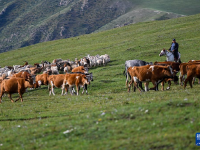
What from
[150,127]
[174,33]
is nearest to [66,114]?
[150,127]

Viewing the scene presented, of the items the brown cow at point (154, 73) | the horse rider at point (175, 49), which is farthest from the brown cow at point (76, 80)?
the horse rider at point (175, 49)

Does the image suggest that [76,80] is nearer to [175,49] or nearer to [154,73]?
[154,73]

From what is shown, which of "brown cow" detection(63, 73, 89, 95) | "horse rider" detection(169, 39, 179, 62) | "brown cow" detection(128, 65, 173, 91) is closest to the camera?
"brown cow" detection(128, 65, 173, 91)

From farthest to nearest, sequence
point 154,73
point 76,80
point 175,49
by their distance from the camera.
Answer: point 175,49 < point 76,80 < point 154,73

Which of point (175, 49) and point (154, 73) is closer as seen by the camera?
point (154, 73)

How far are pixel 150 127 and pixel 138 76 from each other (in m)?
11.9

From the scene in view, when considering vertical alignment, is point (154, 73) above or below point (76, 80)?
above

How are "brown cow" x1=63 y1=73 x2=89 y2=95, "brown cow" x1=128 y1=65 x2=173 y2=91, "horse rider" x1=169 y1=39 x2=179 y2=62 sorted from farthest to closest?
"horse rider" x1=169 y1=39 x2=179 y2=62 → "brown cow" x1=63 y1=73 x2=89 y2=95 → "brown cow" x1=128 y1=65 x2=173 y2=91

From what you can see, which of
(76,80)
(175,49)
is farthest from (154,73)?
(175,49)

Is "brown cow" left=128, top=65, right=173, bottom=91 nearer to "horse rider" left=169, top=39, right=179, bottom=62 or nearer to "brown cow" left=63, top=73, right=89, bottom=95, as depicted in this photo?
"brown cow" left=63, top=73, right=89, bottom=95

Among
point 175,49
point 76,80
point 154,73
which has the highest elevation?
point 175,49

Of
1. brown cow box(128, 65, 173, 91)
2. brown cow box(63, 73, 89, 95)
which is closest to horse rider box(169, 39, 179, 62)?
brown cow box(128, 65, 173, 91)

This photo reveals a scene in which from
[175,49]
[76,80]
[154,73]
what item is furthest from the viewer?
[175,49]

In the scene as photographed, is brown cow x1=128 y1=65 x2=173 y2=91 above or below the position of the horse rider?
below
